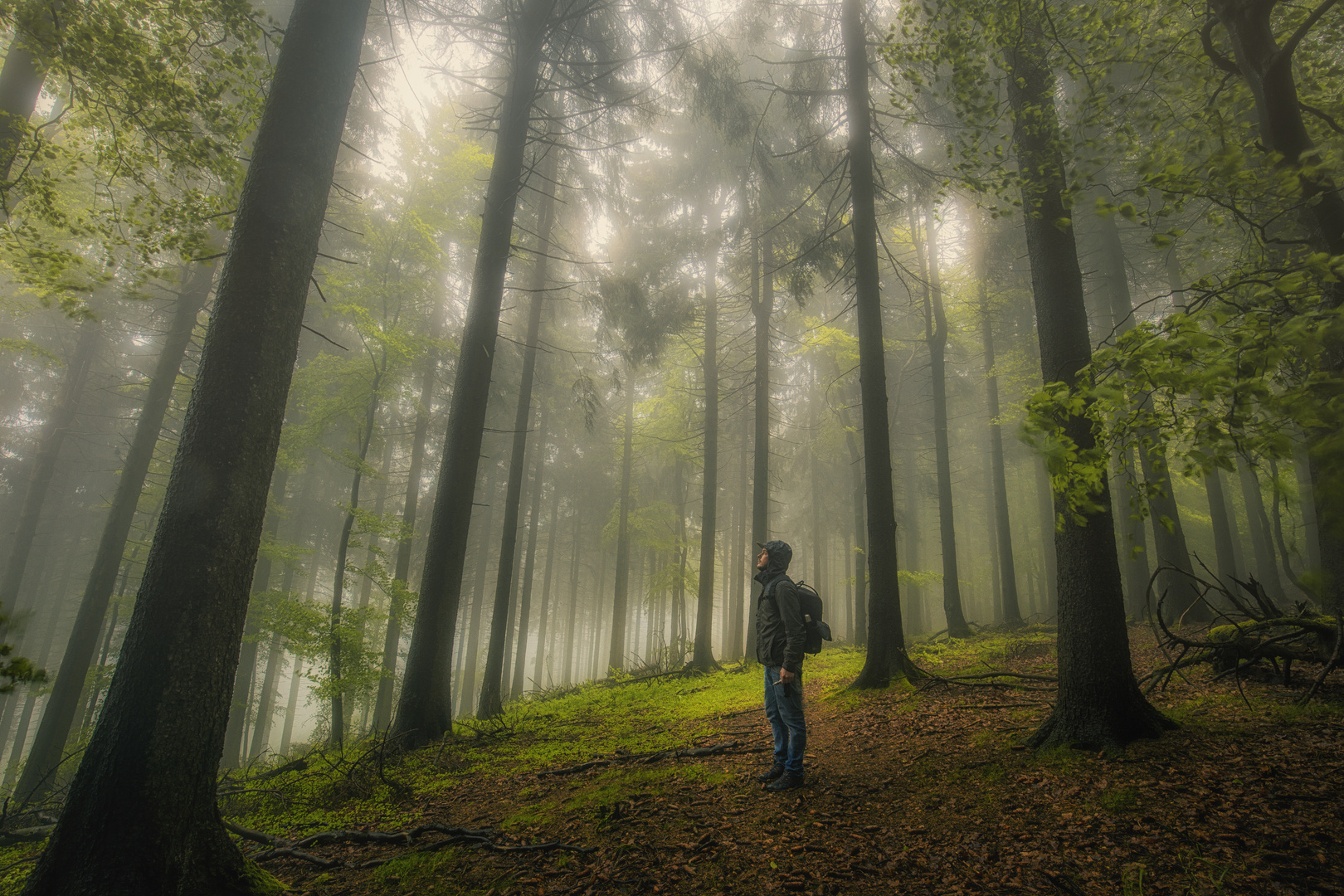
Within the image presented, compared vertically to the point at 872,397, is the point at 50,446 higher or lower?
higher

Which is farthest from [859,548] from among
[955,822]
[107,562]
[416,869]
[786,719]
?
[107,562]

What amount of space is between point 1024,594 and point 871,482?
31.2 meters

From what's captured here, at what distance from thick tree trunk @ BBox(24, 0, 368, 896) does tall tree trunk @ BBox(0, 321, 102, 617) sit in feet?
56.0

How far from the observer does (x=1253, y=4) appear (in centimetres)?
321

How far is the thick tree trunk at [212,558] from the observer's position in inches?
103

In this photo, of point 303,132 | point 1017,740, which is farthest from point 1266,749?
point 303,132

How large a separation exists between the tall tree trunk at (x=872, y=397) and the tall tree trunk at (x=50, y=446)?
2000cm

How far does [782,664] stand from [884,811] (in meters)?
1.26

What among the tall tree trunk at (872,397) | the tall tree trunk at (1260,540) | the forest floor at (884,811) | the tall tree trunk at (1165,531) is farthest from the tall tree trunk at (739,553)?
the forest floor at (884,811)

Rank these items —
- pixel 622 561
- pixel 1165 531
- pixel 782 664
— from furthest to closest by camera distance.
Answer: pixel 622 561 < pixel 1165 531 < pixel 782 664

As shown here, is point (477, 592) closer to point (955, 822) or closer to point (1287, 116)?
point (955, 822)

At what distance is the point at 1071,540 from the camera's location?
456 centimetres

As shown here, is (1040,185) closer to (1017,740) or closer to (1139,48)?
(1139,48)

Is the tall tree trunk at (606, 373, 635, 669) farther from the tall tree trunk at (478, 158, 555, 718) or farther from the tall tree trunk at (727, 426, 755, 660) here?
the tall tree trunk at (478, 158, 555, 718)
